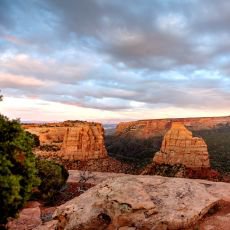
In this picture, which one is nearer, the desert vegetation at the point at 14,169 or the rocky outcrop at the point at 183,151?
the desert vegetation at the point at 14,169

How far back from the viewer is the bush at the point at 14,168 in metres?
16.8

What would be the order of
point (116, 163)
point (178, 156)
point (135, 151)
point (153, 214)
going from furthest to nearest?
point (135, 151) → point (116, 163) → point (178, 156) → point (153, 214)

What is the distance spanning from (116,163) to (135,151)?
38599mm

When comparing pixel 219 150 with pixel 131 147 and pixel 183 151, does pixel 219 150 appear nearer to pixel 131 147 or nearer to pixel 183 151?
pixel 131 147

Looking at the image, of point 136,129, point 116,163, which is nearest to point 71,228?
point 116,163

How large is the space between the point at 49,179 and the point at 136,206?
1915cm

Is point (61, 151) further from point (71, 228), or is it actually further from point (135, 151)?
point (71, 228)

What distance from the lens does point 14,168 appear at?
18.5 m

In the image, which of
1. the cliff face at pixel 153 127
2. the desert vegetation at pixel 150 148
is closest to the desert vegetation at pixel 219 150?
the desert vegetation at pixel 150 148

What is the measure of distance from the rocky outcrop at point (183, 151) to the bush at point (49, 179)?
4296cm

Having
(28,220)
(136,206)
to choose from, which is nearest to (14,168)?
(136,206)

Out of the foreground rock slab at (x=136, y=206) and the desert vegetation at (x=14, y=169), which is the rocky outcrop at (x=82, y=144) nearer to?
the foreground rock slab at (x=136, y=206)

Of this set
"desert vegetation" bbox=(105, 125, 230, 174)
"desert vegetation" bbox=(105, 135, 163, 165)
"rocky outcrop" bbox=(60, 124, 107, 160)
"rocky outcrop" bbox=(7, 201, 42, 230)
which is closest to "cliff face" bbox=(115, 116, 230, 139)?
"desert vegetation" bbox=(105, 125, 230, 174)

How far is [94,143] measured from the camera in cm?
11394
